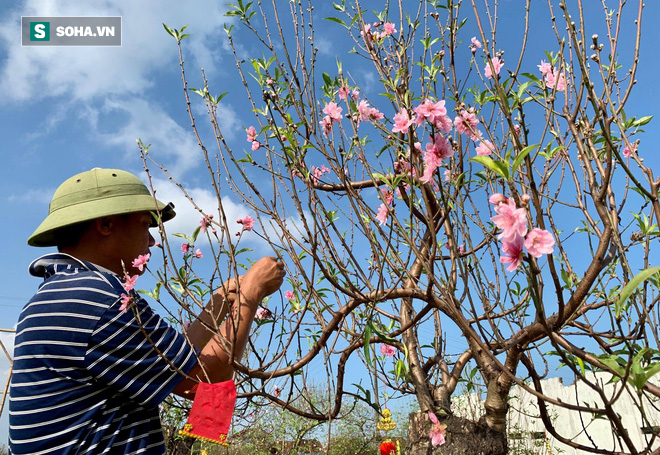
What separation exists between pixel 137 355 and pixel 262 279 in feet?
1.53

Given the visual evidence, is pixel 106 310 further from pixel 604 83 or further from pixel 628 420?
pixel 628 420

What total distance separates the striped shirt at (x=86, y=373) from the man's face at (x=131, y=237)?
224mm

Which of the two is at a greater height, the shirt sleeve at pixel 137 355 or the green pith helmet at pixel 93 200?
the green pith helmet at pixel 93 200

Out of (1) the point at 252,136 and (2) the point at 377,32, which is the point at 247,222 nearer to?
(1) the point at 252,136

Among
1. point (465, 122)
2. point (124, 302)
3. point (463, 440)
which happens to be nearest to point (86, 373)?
point (124, 302)

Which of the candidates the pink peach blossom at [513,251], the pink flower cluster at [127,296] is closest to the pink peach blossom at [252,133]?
the pink flower cluster at [127,296]

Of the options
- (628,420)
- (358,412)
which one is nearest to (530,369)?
(358,412)

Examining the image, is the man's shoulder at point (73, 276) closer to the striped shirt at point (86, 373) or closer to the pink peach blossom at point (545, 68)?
the striped shirt at point (86, 373)

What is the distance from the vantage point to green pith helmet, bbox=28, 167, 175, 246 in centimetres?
160

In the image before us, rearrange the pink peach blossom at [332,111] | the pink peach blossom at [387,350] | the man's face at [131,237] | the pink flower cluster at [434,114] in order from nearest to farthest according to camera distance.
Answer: the pink flower cluster at [434,114] < the man's face at [131,237] < the pink peach blossom at [332,111] < the pink peach blossom at [387,350]

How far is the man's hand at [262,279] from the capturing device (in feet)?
5.36

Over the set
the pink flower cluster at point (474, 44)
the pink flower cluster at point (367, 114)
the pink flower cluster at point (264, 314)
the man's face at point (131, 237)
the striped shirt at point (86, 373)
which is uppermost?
the pink flower cluster at point (474, 44)

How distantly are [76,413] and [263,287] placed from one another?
669 mm

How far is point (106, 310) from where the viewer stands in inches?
55.2
